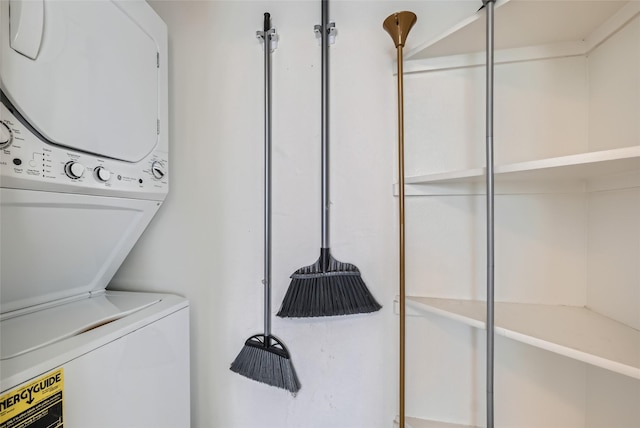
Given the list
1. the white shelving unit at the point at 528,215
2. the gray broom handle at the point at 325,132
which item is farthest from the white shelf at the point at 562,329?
the gray broom handle at the point at 325,132

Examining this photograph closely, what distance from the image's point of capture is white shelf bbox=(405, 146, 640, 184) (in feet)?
1.79

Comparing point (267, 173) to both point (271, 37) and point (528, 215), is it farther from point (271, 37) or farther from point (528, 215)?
point (528, 215)

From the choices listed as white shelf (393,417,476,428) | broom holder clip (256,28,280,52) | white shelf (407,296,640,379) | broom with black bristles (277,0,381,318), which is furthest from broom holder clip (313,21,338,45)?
white shelf (393,417,476,428)

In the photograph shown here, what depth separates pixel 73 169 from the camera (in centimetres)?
66

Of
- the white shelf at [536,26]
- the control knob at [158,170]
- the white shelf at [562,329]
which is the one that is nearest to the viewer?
the white shelf at [562,329]

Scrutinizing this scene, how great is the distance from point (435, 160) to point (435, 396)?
2.76 ft

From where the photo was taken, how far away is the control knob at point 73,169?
0.65m

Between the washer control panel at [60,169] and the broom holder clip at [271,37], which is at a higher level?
the broom holder clip at [271,37]

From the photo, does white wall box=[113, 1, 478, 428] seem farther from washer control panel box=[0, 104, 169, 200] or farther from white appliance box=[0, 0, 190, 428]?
washer control panel box=[0, 104, 169, 200]

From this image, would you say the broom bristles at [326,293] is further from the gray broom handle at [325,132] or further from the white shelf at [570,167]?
the white shelf at [570,167]

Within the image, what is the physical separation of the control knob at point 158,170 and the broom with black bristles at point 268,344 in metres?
0.35

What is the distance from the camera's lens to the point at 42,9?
0.60 metres

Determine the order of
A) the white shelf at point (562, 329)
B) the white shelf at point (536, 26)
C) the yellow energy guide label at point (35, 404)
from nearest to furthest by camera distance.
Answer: the yellow energy guide label at point (35, 404) → the white shelf at point (562, 329) → the white shelf at point (536, 26)

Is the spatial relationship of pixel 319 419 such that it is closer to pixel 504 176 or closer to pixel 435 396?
pixel 435 396
